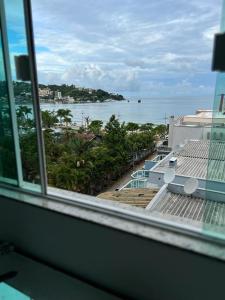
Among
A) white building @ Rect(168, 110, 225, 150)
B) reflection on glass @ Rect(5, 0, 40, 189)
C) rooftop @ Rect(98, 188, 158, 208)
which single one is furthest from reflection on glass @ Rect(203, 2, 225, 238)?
reflection on glass @ Rect(5, 0, 40, 189)

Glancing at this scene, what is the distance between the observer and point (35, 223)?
3.47ft

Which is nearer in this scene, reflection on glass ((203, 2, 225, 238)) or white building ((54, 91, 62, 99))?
reflection on glass ((203, 2, 225, 238))

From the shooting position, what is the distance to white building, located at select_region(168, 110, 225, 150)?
720mm

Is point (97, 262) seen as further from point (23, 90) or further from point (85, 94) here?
point (85, 94)

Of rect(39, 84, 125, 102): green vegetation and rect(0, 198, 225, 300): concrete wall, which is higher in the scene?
rect(39, 84, 125, 102): green vegetation

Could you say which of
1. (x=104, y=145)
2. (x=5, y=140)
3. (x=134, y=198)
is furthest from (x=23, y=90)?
(x=104, y=145)

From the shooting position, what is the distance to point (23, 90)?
111cm

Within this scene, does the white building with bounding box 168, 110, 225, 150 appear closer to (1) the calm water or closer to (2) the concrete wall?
(1) the calm water

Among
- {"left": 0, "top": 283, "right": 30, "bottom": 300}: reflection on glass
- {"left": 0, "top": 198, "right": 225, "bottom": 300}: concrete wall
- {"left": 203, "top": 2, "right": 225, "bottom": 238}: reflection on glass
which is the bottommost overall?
{"left": 0, "top": 283, "right": 30, "bottom": 300}: reflection on glass

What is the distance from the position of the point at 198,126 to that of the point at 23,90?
763 millimetres

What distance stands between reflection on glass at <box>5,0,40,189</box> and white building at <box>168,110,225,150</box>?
70 centimetres

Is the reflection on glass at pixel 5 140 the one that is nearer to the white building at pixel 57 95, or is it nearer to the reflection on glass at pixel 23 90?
the reflection on glass at pixel 23 90

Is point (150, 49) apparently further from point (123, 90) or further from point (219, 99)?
point (219, 99)

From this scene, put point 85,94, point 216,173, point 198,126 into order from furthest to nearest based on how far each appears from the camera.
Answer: point 85,94
point 198,126
point 216,173
